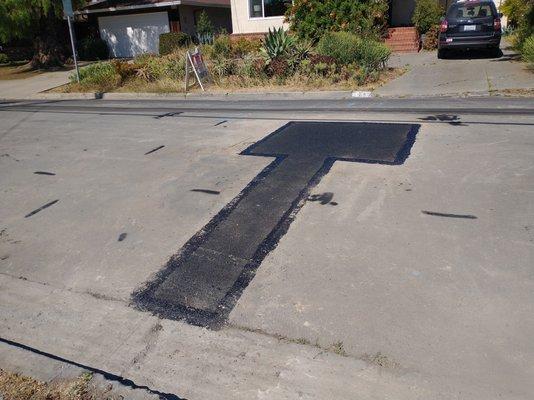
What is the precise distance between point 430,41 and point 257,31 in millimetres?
7925

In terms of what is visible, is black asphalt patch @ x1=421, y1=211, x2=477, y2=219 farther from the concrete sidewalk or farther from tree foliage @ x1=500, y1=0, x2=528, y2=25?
the concrete sidewalk

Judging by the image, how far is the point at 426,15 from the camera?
1947cm

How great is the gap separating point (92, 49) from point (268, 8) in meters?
11.2

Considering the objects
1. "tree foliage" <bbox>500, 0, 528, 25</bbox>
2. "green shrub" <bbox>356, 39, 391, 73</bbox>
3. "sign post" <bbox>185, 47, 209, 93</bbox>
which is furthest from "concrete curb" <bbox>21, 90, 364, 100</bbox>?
"tree foliage" <bbox>500, 0, 528, 25</bbox>

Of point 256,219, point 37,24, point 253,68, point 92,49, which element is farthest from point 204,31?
point 256,219

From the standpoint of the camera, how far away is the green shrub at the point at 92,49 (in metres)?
25.7

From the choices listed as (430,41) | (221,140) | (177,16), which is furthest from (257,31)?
(221,140)

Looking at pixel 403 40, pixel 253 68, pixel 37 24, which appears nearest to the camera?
pixel 253 68

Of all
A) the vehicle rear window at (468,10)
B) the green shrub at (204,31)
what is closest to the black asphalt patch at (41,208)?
the vehicle rear window at (468,10)

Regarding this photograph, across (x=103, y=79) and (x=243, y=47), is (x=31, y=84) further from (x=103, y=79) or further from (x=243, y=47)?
(x=243, y=47)

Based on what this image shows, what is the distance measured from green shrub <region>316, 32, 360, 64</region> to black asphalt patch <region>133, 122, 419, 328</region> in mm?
5487

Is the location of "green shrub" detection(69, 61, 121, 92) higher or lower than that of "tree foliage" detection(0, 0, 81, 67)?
lower

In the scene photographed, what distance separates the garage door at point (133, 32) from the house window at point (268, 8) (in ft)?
19.8

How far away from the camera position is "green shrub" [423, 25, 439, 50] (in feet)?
62.0
